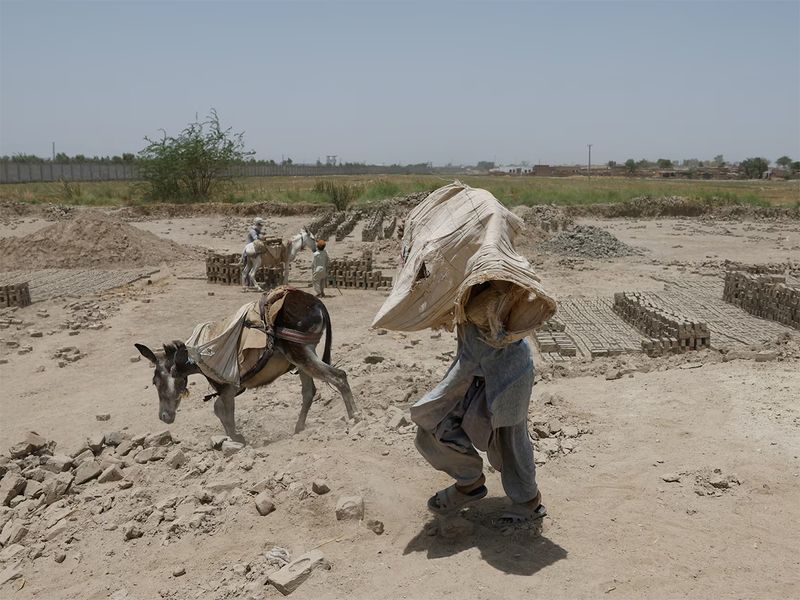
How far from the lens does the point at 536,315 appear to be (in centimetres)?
337

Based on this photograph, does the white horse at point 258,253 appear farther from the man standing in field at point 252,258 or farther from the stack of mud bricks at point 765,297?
the stack of mud bricks at point 765,297

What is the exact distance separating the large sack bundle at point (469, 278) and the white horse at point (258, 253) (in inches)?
426

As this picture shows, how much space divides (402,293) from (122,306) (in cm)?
1094

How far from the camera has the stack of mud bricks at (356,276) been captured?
14711mm

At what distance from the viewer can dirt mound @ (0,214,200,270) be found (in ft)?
58.1

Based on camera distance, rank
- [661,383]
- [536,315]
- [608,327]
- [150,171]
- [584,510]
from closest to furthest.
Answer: [536,315] → [584,510] → [661,383] → [608,327] → [150,171]

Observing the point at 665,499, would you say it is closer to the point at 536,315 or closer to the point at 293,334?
the point at 536,315

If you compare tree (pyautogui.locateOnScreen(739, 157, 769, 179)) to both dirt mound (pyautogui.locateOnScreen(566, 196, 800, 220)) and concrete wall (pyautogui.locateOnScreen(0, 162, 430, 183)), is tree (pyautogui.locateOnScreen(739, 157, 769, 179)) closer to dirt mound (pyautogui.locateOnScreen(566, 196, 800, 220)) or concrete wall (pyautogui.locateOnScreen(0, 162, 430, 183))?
dirt mound (pyautogui.locateOnScreen(566, 196, 800, 220))

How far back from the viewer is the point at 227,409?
6.42m

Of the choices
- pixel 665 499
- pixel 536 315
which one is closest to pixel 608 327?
pixel 665 499

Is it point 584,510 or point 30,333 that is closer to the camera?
point 584,510

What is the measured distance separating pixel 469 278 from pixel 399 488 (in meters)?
1.83

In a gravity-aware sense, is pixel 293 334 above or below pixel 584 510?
above

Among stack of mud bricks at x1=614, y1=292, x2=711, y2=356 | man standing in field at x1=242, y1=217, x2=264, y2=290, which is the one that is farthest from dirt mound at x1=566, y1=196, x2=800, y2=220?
stack of mud bricks at x1=614, y1=292, x2=711, y2=356
